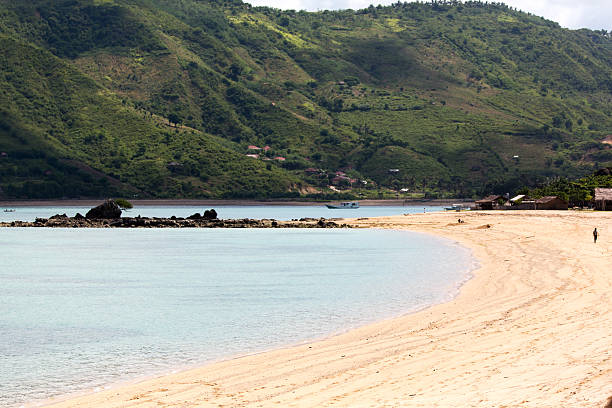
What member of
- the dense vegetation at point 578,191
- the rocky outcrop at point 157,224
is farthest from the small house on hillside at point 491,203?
the rocky outcrop at point 157,224

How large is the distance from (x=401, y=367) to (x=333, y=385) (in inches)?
77.0

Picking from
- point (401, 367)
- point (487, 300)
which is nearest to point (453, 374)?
point (401, 367)

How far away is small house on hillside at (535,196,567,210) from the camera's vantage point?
115 m

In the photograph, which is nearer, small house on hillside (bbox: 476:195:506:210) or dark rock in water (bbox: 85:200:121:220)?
dark rock in water (bbox: 85:200:121:220)

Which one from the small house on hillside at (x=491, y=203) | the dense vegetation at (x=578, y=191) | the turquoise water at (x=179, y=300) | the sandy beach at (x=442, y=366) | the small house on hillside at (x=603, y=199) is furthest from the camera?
the small house on hillside at (x=491, y=203)

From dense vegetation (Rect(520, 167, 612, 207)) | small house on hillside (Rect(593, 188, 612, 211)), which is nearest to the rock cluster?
small house on hillside (Rect(593, 188, 612, 211))

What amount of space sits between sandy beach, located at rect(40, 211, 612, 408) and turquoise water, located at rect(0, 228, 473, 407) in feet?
5.63

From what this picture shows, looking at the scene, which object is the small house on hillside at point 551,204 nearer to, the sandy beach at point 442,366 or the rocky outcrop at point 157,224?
the rocky outcrop at point 157,224

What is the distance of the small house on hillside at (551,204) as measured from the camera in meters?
115

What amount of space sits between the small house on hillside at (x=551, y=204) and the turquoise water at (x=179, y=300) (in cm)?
5598

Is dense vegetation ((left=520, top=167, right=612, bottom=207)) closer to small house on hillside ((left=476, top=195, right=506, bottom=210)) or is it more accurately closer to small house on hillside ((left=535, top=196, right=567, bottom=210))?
small house on hillside ((left=535, top=196, right=567, bottom=210))

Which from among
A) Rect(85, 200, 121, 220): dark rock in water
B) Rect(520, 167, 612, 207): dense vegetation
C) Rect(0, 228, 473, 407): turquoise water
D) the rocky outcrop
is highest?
Rect(520, 167, 612, 207): dense vegetation

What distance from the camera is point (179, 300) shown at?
1216 inches

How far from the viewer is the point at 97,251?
206ft
